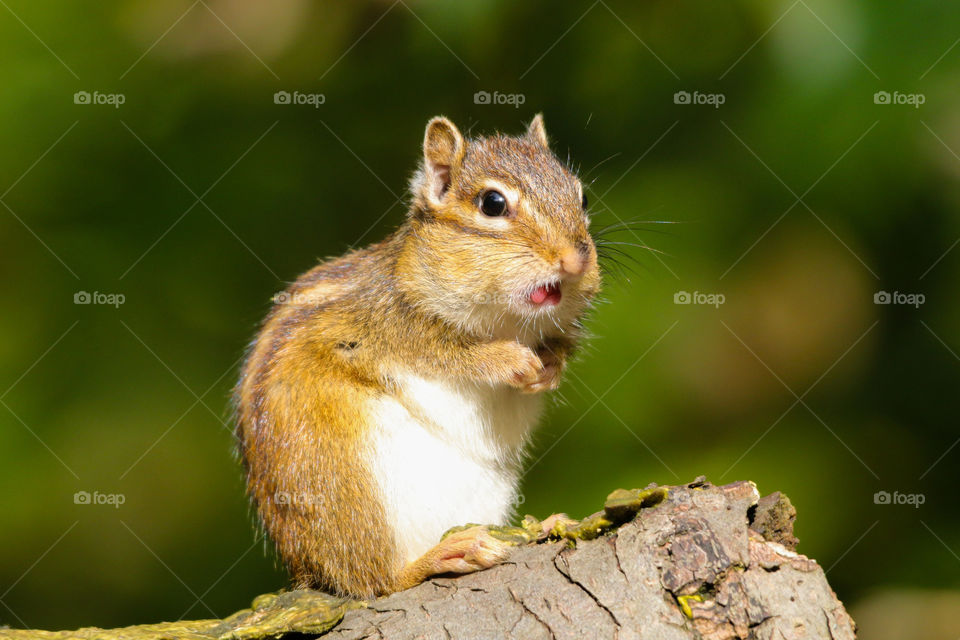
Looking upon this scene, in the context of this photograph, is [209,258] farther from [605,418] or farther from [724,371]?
[724,371]

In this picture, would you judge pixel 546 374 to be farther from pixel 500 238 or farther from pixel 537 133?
pixel 537 133

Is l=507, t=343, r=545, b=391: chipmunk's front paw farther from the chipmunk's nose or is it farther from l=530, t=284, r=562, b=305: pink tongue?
the chipmunk's nose

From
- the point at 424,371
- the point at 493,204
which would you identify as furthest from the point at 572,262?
the point at 424,371

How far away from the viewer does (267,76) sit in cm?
482

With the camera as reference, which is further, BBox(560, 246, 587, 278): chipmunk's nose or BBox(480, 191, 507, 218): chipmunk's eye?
BBox(480, 191, 507, 218): chipmunk's eye

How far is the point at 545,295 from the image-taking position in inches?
132

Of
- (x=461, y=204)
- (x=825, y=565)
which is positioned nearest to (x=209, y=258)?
(x=461, y=204)

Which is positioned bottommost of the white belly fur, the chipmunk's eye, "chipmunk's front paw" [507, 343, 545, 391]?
the white belly fur

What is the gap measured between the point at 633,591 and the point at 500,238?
4.72 feet

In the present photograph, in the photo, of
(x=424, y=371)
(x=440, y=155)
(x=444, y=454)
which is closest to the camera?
(x=444, y=454)

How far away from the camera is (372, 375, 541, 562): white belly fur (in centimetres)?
315

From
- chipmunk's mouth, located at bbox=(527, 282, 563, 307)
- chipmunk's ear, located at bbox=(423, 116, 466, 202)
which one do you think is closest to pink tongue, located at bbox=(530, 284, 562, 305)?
chipmunk's mouth, located at bbox=(527, 282, 563, 307)

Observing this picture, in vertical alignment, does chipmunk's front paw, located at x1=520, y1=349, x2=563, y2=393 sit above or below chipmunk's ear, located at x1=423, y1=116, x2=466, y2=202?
below

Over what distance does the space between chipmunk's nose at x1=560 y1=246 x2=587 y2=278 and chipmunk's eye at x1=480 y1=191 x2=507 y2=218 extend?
339 mm
